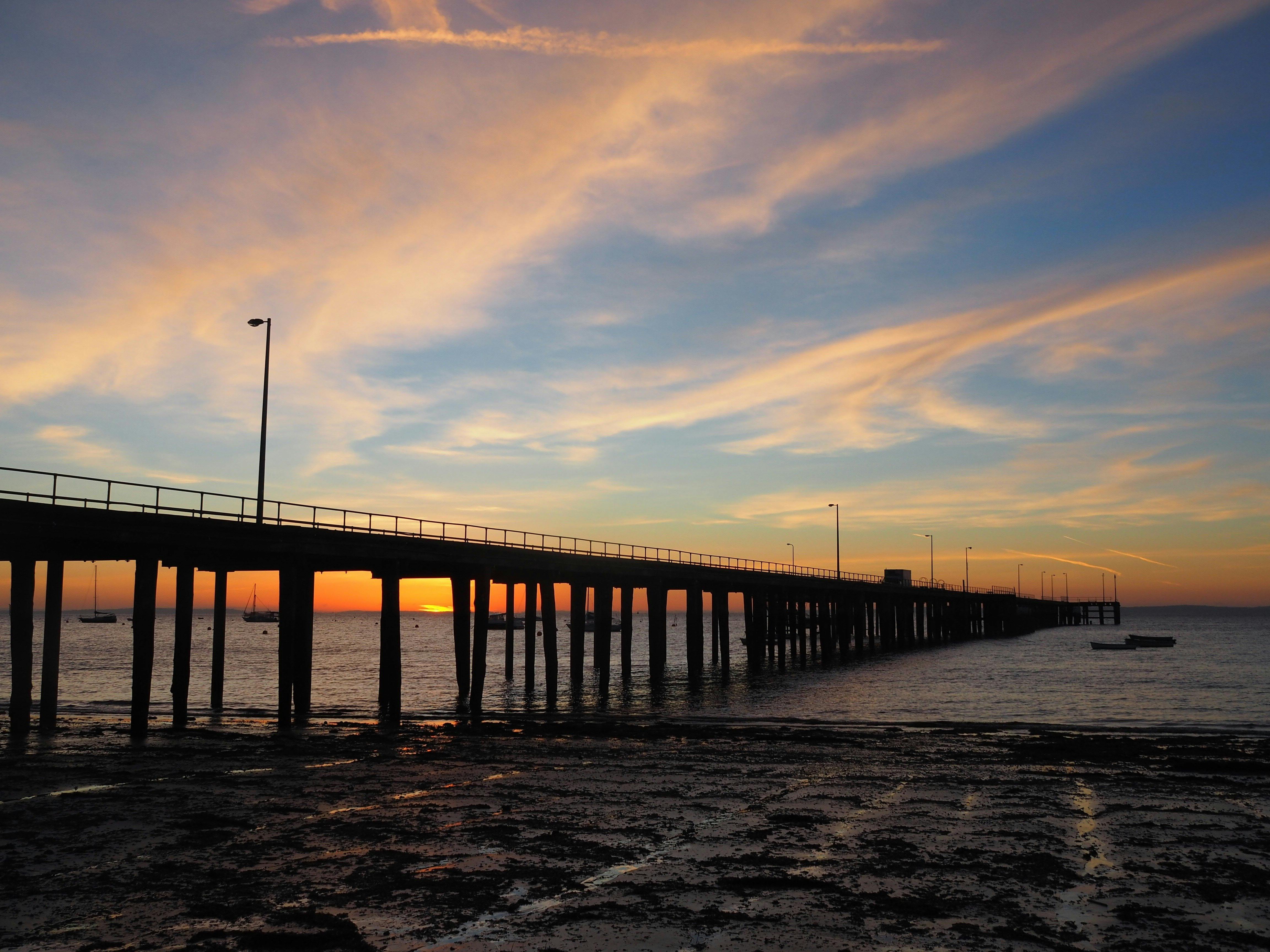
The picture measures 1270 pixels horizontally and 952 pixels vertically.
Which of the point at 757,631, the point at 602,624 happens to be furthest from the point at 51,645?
the point at 757,631

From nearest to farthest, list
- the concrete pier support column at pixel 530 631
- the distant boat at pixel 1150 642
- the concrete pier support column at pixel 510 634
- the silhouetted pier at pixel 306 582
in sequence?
the silhouetted pier at pixel 306 582 < the concrete pier support column at pixel 530 631 < the concrete pier support column at pixel 510 634 < the distant boat at pixel 1150 642

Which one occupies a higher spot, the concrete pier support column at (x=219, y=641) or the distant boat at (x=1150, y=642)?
the concrete pier support column at (x=219, y=641)

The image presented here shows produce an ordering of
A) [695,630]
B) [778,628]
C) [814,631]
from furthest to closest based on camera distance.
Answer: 1. [814,631]
2. [778,628]
3. [695,630]

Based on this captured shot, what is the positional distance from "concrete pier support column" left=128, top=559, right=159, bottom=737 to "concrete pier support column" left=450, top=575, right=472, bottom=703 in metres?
13.5

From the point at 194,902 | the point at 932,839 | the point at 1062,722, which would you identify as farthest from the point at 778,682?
the point at 194,902

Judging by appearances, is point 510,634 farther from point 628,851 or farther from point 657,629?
point 628,851

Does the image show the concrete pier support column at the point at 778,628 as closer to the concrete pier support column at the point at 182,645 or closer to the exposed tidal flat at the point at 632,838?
the exposed tidal flat at the point at 632,838

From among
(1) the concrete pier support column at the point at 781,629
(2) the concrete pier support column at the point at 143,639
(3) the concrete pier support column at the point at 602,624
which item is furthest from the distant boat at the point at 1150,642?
(2) the concrete pier support column at the point at 143,639

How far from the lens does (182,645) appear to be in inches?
1180

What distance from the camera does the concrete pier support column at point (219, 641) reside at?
36.0 meters

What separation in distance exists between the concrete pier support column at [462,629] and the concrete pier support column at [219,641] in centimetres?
907

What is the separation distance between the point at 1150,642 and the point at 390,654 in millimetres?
109397

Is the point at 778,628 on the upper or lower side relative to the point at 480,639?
lower

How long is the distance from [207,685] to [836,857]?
6655 centimetres
